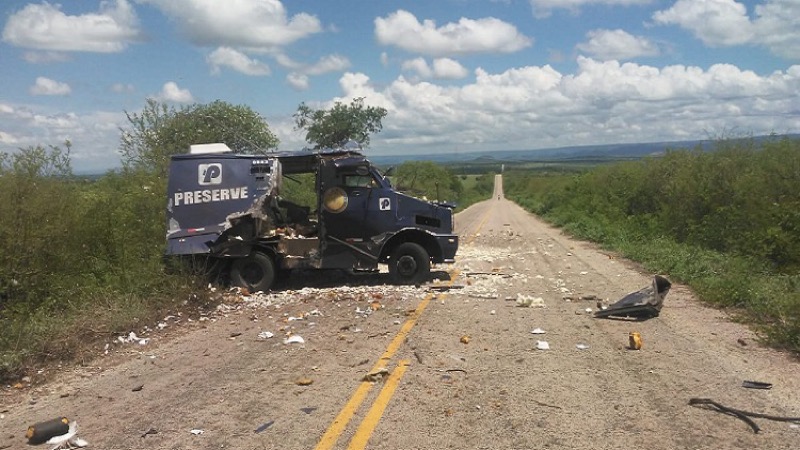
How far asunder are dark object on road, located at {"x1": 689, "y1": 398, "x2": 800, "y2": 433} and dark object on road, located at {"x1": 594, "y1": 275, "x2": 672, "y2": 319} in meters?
3.61

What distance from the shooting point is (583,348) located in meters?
Result: 7.20

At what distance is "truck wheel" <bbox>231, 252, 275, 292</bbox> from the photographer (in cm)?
1144

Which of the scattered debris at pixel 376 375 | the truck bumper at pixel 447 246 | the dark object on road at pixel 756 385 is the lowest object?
the dark object on road at pixel 756 385

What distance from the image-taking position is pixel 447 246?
39.2 feet

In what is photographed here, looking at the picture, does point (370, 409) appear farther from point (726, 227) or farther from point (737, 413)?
point (726, 227)

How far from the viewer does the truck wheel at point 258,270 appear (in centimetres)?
1144

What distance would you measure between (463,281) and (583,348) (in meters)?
5.24

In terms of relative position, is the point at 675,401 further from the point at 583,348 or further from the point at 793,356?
the point at 793,356

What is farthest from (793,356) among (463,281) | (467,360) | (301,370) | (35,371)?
(35,371)

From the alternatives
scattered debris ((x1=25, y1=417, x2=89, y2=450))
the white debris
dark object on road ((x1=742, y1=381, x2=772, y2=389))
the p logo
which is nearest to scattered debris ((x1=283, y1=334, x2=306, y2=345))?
the white debris

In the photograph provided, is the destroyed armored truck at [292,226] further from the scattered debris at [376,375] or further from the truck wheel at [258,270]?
the scattered debris at [376,375]

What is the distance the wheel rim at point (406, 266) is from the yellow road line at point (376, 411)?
520 cm

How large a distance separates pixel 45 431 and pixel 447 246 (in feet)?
26.6

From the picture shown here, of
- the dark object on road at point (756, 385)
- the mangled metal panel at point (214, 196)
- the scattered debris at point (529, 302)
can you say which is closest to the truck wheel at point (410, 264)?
the scattered debris at point (529, 302)
